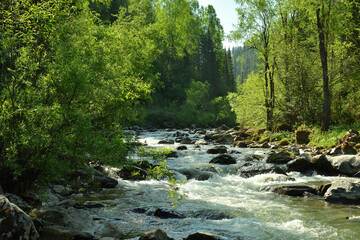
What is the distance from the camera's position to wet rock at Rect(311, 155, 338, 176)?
12261 millimetres

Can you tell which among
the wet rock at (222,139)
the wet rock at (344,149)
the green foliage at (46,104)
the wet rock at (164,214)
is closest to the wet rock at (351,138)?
the wet rock at (344,149)

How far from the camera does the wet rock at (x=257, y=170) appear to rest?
12.7 metres

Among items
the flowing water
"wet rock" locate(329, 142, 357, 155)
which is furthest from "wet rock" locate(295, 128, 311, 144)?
the flowing water

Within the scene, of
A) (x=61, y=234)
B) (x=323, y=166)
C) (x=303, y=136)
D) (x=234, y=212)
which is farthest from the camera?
(x=303, y=136)

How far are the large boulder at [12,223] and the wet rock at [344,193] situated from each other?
8.18m

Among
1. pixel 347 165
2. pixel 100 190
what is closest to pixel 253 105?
pixel 347 165

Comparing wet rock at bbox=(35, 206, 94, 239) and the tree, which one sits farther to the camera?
the tree

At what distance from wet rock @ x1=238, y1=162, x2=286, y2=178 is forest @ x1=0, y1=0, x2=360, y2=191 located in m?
5.40

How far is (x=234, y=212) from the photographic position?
323 inches

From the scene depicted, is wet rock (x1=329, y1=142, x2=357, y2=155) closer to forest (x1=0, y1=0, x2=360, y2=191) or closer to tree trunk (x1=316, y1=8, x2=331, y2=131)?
tree trunk (x1=316, y1=8, x2=331, y2=131)

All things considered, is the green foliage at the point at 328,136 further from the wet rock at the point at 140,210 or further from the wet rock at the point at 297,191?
the wet rock at the point at 140,210

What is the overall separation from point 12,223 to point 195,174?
901cm

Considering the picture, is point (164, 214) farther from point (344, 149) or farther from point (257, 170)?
point (344, 149)

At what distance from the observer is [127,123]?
45.2 feet
